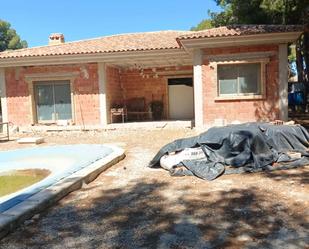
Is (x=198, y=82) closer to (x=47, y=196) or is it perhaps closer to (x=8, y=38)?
(x=47, y=196)

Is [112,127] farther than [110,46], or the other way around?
[110,46]

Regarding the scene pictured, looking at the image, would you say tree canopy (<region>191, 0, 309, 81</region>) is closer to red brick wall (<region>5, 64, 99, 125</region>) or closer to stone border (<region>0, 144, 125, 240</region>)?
red brick wall (<region>5, 64, 99, 125</region>)

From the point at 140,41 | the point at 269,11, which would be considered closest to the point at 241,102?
the point at 269,11

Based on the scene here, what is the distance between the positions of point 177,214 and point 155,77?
1626cm

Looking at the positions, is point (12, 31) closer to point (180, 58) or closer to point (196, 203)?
point (180, 58)

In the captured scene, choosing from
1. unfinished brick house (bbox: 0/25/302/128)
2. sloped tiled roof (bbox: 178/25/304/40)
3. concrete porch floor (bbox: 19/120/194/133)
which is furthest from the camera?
concrete porch floor (bbox: 19/120/194/133)

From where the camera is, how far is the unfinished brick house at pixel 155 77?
46.1ft

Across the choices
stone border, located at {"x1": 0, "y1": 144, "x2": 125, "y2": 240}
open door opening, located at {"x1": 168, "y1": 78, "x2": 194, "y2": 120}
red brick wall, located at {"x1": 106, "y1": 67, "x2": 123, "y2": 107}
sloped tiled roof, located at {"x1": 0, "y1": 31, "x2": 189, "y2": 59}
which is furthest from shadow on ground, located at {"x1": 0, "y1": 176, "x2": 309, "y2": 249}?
open door opening, located at {"x1": 168, "y1": 78, "x2": 194, "y2": 120}

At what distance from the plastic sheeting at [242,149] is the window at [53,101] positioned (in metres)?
10.8

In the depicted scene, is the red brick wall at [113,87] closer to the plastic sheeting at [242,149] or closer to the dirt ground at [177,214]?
the plastic sheeting at [242,149]

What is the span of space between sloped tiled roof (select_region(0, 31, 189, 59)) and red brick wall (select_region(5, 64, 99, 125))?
2.39 feet

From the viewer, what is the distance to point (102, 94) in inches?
676

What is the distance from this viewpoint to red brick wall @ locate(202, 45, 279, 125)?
14086 mm

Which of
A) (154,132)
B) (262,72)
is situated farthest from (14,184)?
(262,72)
